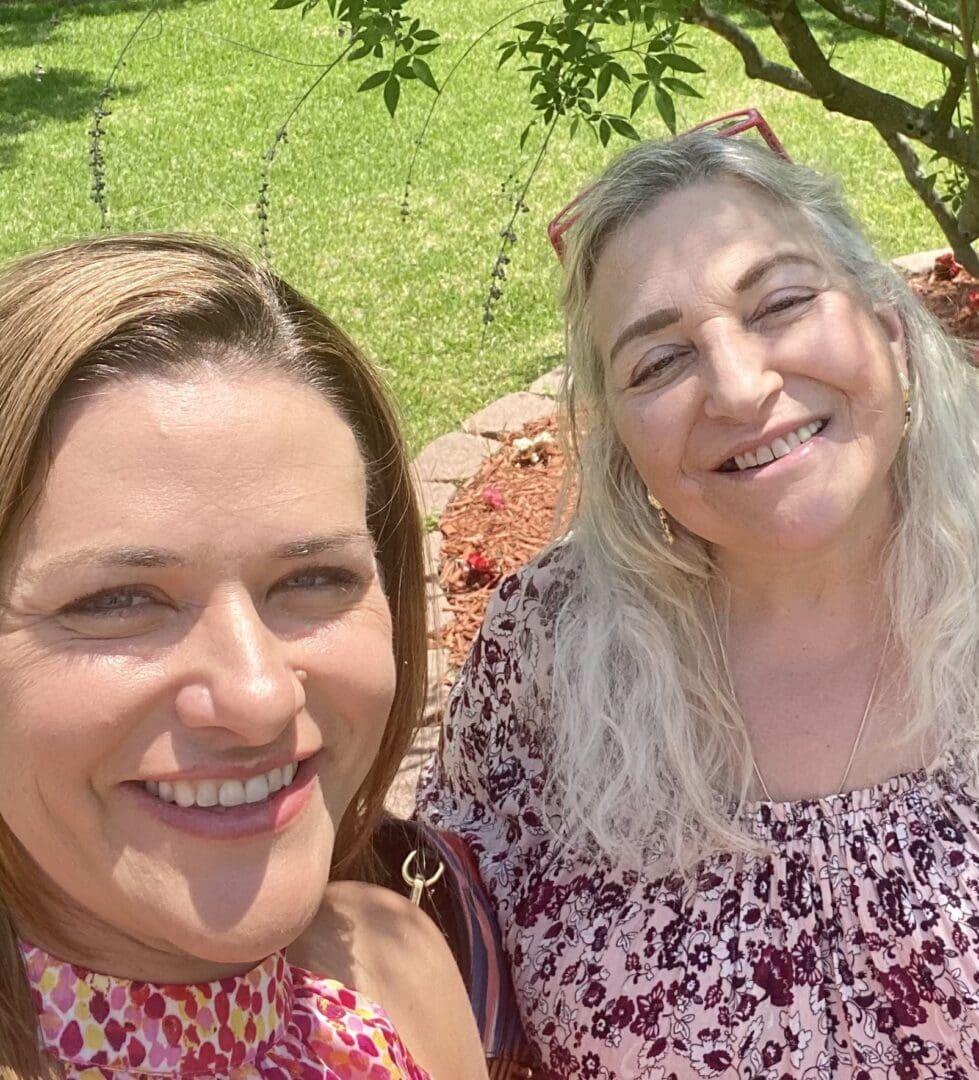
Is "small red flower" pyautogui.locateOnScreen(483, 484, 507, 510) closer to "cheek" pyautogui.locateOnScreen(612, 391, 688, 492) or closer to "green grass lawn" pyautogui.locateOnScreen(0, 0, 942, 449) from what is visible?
"green grass lawn" pyautogui.locateOnScreen(0, 0, 942, 449)

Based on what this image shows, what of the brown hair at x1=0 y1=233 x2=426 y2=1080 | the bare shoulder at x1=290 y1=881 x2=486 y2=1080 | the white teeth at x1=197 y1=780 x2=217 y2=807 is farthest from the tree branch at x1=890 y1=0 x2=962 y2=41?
the white teeth at x1=197 y1=780 x2=217 y2=807

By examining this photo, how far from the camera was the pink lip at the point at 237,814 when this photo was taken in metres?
1.41

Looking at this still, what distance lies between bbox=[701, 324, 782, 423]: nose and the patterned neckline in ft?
4.10

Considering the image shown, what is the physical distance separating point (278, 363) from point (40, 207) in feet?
28.2

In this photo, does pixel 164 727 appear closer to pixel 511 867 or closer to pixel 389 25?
pixel 511 867

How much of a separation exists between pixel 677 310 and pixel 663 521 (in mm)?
466

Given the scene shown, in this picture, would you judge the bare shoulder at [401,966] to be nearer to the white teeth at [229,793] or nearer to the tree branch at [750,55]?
the white teeth at [229,793]

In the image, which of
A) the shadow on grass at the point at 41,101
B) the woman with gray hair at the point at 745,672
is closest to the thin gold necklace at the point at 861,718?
the woman with gray hair at the point at 745,672

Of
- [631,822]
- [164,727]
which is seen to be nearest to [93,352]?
[164,727]

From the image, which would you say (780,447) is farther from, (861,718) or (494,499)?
(494,499)

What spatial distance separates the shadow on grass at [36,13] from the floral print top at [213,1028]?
13.7 metres

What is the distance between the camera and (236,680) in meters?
1.40

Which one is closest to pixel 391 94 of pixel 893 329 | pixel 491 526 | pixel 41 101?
pixel 893 329

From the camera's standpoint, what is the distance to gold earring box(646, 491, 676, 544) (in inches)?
103
